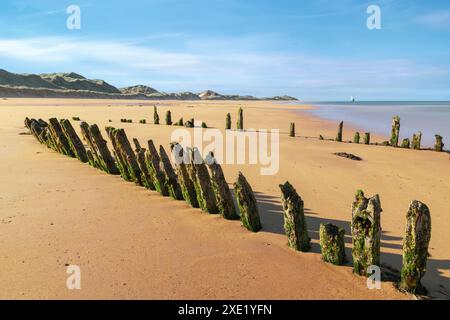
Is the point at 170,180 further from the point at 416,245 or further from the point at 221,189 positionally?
the point at 416,245

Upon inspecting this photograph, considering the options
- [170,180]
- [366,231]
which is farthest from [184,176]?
[366,231]

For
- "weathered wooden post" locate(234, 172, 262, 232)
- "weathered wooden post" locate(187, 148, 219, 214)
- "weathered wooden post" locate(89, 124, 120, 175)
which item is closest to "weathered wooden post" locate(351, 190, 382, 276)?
"weathered wooden post" locate(234, 172, 262, 232)

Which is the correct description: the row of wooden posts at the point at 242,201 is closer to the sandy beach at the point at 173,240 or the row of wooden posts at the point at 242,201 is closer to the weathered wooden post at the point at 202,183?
the weathered wooden post at the point at 202,183

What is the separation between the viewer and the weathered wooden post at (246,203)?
223 inches

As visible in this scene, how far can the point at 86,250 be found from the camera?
511 cm

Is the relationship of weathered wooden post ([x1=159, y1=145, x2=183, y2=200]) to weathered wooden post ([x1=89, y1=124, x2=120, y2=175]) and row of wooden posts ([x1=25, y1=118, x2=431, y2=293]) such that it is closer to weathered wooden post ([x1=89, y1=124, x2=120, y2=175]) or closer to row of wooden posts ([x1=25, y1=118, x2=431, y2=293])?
row of wooden posts ([x1=25, y1=118, x2=431, y2=293])

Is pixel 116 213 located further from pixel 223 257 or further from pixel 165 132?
pixel 165 132

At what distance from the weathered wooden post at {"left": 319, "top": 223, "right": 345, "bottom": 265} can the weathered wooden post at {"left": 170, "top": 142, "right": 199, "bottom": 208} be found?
8.76 feet

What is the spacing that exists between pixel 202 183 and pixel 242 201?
955 millimetres

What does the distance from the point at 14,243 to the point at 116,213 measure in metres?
1.70

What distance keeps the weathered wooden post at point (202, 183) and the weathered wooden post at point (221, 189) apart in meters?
0.18

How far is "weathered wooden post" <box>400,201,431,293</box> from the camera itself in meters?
3.94

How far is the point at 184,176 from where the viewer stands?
687 centimetres
